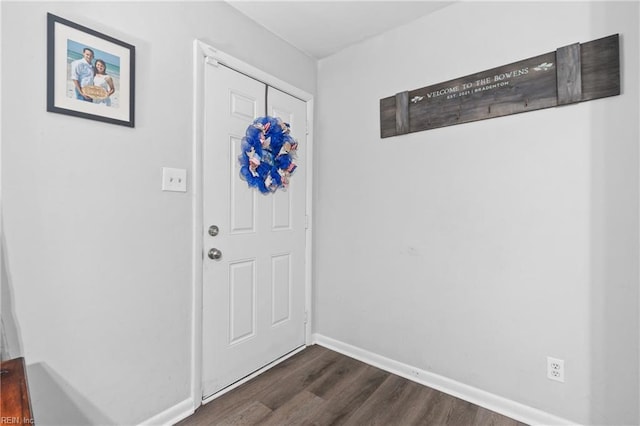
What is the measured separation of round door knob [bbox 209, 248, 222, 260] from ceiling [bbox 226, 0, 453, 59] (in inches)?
59.4

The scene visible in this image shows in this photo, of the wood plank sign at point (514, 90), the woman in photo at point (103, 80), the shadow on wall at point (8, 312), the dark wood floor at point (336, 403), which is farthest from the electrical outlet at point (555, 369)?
the woman in photo at point (103, 80)

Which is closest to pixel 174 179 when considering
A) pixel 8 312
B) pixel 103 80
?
pixel 103 80

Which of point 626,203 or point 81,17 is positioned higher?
point 81,17

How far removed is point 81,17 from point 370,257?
2.06m

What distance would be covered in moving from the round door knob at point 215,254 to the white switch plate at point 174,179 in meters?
0.39

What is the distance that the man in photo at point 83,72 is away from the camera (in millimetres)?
1319

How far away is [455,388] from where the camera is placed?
1899 mm

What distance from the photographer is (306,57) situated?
250 centimetres

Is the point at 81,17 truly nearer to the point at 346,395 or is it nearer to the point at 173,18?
the point at 173,18

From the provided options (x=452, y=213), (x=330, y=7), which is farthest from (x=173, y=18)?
(x=452, y=213)

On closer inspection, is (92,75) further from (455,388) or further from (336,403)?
(455,388)

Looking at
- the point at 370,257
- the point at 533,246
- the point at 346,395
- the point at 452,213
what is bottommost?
the point at 346,395

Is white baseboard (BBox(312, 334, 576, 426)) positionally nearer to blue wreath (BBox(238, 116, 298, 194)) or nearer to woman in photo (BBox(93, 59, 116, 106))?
blue wreath (BBox(238, 116, 298, 194))

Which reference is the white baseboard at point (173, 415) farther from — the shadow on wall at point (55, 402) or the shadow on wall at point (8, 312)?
the shadow on wall at point (8, 312)
